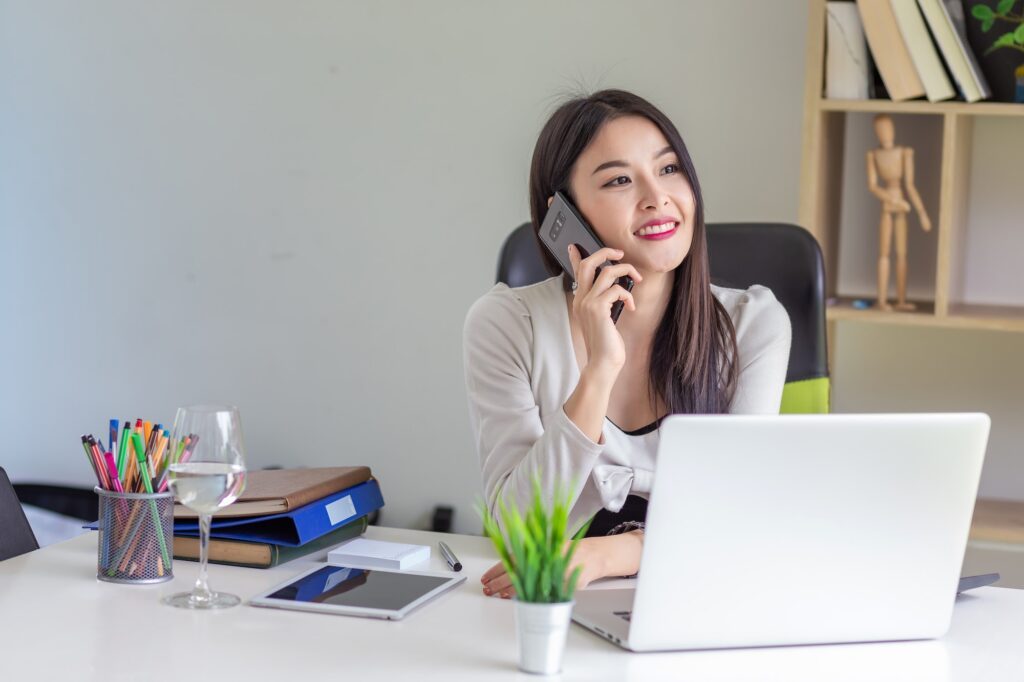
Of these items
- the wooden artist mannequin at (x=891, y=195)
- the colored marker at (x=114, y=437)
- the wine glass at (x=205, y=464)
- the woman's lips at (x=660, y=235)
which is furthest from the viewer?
the wooden artist mannequin at (x=891, y=195)

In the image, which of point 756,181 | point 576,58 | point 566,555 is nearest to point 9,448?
point 576,58

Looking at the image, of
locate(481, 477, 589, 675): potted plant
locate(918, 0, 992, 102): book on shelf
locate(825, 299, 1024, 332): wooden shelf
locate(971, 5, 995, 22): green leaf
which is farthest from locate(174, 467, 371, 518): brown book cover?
locate(971, 5, 995, 22): green leaf

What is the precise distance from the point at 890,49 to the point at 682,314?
80 cm

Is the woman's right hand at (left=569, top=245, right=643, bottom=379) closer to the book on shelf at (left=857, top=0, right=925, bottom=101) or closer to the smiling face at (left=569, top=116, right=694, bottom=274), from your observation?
the smiling face at (left=569, top=116, right=694, bottom=274)

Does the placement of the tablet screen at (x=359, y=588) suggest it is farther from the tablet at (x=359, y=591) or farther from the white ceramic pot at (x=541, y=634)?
the white ceramic pot at (x=541, y=634)

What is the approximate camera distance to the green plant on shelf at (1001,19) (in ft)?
7.14

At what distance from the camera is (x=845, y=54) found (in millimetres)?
2246

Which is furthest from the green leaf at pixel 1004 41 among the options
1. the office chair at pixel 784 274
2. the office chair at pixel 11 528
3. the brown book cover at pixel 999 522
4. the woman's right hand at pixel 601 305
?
the office chair at pixel 11 528

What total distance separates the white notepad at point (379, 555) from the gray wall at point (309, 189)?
56.0 inches

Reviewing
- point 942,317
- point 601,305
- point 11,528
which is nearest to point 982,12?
point 942,317

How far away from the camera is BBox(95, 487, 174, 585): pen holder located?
1.28 metres

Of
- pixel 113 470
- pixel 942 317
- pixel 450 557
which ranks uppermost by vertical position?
pixel 942 317

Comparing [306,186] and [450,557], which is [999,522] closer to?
[450,557]

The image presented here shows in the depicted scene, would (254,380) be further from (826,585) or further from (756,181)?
(826,585)
